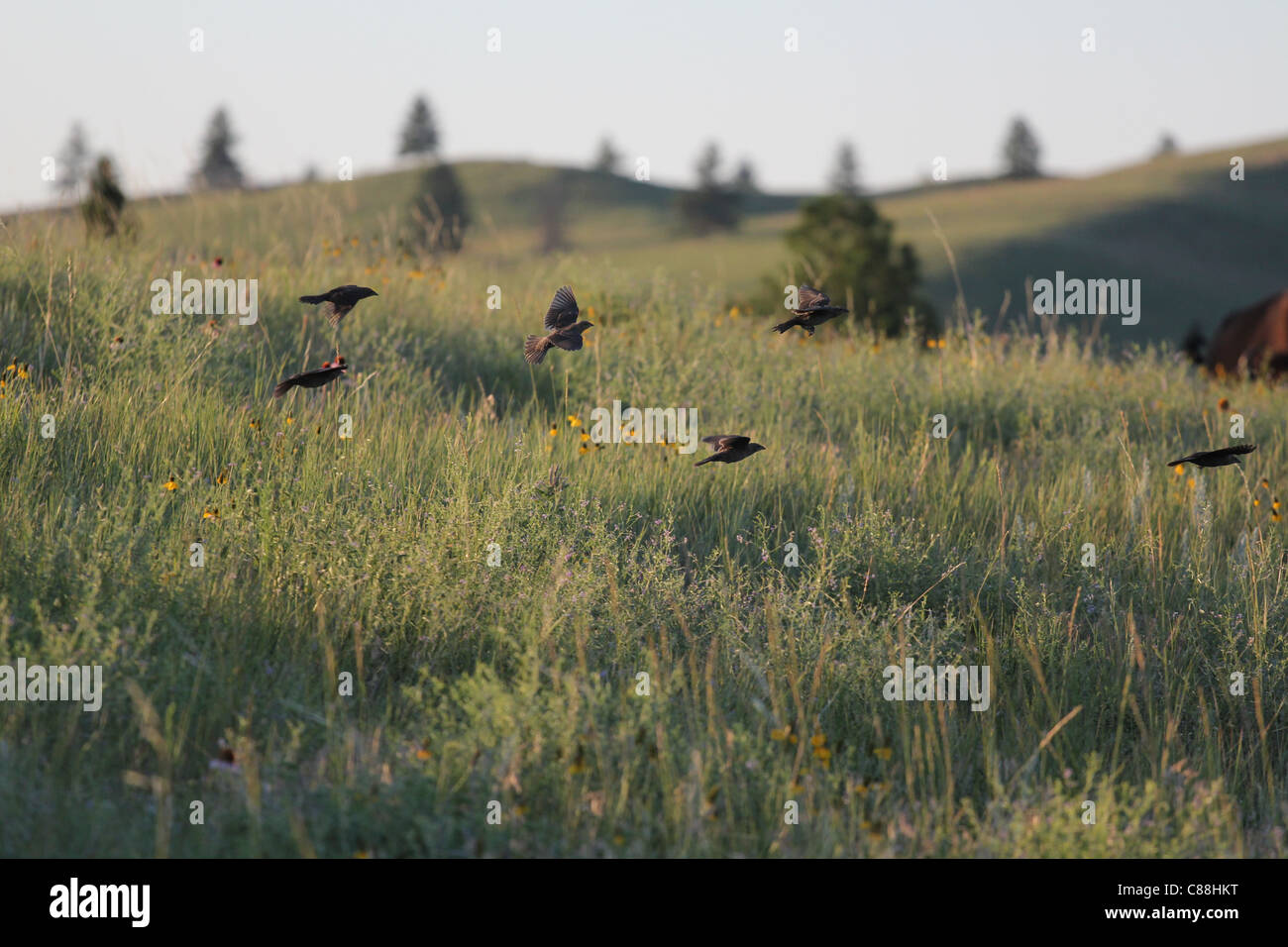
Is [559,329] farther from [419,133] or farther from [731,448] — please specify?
[419,133]

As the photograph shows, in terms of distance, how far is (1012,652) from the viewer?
12.3 feet

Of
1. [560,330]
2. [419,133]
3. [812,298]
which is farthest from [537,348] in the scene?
[419,133]

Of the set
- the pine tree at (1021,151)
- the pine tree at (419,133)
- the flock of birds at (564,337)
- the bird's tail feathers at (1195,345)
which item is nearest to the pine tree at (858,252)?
the bird's tail feathers at (1195,345)

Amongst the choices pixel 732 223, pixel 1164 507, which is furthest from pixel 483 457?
pixel 732 223

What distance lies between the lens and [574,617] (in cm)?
338

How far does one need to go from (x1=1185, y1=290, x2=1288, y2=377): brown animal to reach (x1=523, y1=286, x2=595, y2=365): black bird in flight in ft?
29.5

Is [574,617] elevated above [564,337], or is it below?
below

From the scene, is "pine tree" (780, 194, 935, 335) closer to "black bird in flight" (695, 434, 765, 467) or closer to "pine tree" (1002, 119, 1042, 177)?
"black bird in flight" (695, 434, 765, 467)

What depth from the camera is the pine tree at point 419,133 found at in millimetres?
93144

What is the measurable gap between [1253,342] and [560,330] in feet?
35.2
